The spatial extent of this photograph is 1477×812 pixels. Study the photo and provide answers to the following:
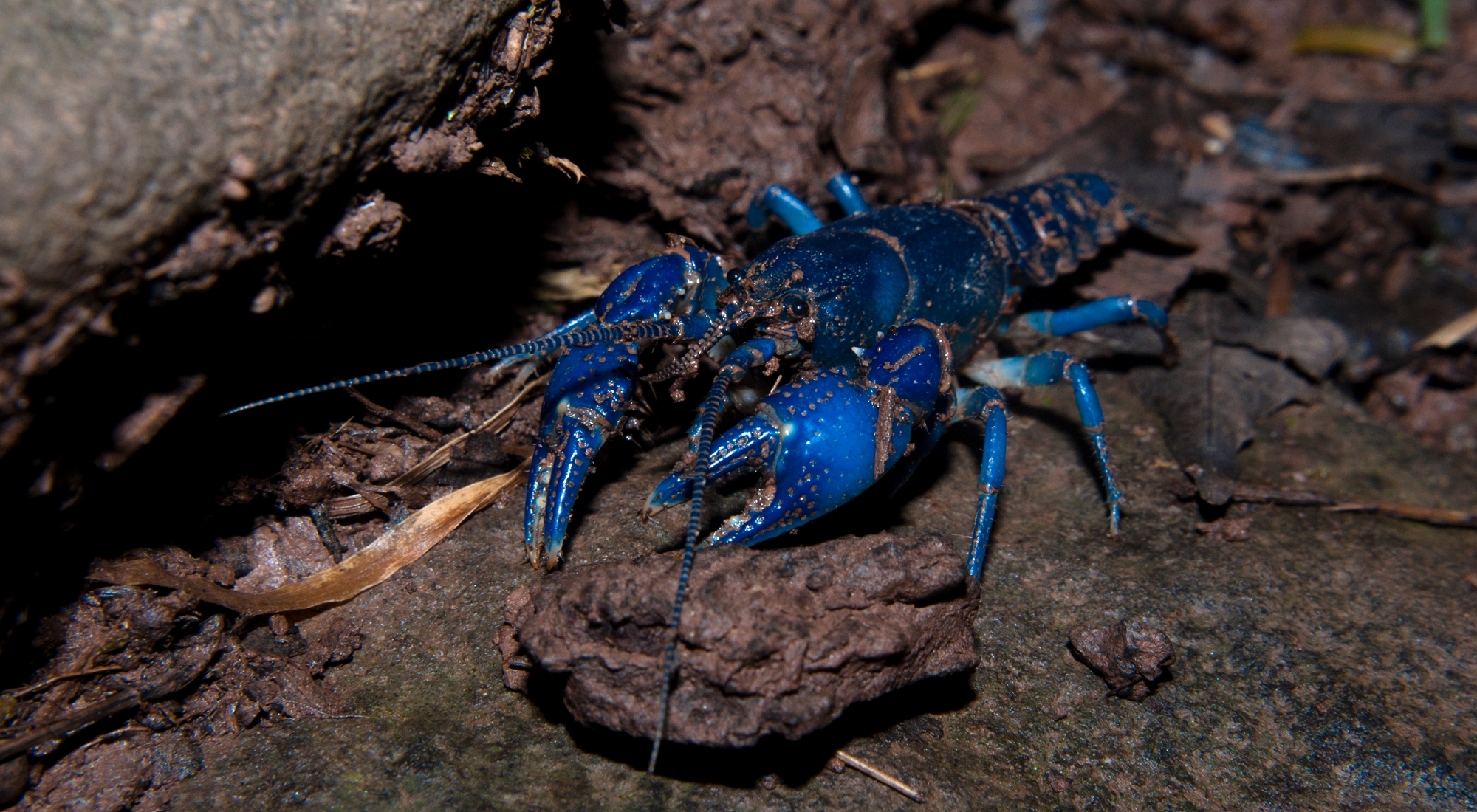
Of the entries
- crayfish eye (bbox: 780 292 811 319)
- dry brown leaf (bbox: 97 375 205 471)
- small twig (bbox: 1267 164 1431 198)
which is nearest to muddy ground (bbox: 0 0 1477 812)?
dry brown leaf (bbox: 97 375 205 471)

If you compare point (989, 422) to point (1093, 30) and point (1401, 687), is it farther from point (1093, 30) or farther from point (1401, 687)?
point (1093, 30)

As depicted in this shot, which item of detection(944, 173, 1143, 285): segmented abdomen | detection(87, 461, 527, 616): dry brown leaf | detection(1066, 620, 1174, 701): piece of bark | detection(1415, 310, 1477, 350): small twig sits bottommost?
detection(1415, 310, 1477, 350): small twig

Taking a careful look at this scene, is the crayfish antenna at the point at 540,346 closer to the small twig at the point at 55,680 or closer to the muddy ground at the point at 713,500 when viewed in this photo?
the muddy ground at the point at 713,500

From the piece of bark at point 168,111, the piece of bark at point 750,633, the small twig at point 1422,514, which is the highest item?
the piece of bark at point 168,111

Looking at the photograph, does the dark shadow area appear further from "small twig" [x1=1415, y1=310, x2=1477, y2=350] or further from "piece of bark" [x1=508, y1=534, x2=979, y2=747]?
"small twig" [x1=1415, y1=310, x2=1477, y2=350]

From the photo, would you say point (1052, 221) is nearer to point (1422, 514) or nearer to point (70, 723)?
point (1422, 514)

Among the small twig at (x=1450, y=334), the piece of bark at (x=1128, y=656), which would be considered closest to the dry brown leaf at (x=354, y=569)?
the piece of bark at (x=1128, y=656)
